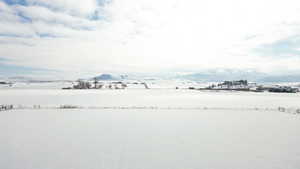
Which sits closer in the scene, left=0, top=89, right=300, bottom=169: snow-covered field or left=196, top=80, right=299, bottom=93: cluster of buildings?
left=0, top=89, right=300, bottom=169: snow-covered field

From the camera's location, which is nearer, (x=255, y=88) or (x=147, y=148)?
(x=147, y=148)

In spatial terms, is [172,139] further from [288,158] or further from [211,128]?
[288,158]

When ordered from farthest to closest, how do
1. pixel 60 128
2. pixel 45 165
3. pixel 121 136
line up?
pixel 60 128, pixel 121 136, pixel 45 165

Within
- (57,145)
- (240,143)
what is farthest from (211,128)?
(57,145)

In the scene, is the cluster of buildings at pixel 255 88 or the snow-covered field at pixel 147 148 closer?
the snow-covered field at pixel 147 148

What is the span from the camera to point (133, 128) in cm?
757

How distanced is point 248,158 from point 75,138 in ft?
16.4

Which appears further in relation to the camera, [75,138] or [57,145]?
[75,138]

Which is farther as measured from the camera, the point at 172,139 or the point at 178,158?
the point at 172,139

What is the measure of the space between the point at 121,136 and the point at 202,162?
2979 mm

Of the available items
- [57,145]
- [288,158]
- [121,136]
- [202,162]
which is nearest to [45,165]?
[57,145]

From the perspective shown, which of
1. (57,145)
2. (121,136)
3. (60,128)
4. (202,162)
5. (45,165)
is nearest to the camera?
(45,165)

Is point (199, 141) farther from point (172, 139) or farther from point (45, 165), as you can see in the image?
point (45, 165)

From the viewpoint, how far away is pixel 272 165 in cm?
417
